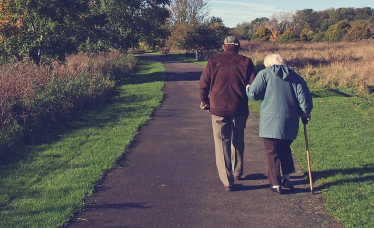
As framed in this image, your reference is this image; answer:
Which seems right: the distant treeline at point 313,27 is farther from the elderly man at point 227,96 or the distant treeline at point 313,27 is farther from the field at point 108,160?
the elderly man at point 227,96

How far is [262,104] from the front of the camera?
5.51 meters

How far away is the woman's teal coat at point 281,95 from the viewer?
5.34 meters

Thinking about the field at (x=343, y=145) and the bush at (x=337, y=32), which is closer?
the field at (x=343, y=145)

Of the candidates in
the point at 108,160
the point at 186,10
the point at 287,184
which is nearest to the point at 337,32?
the point at 186,10

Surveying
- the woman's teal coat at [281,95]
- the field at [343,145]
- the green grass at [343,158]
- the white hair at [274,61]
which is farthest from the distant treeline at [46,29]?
the woman's teal coat at [281,95]

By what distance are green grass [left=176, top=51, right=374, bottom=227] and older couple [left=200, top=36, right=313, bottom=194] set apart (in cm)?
73

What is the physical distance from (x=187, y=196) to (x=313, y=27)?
81224mm

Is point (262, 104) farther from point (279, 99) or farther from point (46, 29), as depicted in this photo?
point (46, 29)

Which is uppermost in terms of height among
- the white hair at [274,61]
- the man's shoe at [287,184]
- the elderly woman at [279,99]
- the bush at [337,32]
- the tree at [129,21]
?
the tree at [129,21]

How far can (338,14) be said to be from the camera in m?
90.4

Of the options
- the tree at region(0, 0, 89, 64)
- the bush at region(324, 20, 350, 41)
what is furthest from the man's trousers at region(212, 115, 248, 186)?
the bush at region(324, 20, 350, 41)

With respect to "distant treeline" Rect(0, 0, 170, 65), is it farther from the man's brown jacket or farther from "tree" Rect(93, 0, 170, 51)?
the man's brown jacket

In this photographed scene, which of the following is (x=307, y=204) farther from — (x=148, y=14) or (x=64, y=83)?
(x=148, y=14)

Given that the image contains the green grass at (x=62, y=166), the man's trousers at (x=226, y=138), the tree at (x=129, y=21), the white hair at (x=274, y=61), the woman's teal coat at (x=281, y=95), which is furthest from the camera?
the tree at (x=129, y=21)
